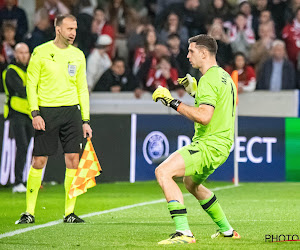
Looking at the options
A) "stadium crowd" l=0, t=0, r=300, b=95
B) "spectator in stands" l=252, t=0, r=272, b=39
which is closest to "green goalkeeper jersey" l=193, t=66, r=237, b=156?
"stadium crowd" l=0, t=0, r=300, b=95

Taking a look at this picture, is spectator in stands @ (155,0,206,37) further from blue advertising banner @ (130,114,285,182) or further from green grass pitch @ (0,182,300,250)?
green grass pitch @ (0,182,300,250)

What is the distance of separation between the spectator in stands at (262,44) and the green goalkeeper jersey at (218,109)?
10.9 m

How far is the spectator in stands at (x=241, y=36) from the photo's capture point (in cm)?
Result: 1894

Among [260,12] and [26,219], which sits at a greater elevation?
[260,12]

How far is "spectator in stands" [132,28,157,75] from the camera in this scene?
1855 cm

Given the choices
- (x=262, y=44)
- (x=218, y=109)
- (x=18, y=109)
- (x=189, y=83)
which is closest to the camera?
(x=218, y=109)

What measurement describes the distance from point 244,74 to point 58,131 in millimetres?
8210

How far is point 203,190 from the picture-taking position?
8242 millimetres

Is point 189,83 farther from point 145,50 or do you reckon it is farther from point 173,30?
point 173,30

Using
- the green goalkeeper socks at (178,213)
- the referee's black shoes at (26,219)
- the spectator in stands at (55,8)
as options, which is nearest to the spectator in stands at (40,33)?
the spectator in stands at (55,8)

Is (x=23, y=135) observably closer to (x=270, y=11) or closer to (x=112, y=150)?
(x=112, y=150)

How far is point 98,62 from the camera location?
61.2 feet

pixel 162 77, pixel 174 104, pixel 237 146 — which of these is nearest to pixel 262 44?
pixel 162 77

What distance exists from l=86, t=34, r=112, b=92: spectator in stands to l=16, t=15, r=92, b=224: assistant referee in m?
8.28
